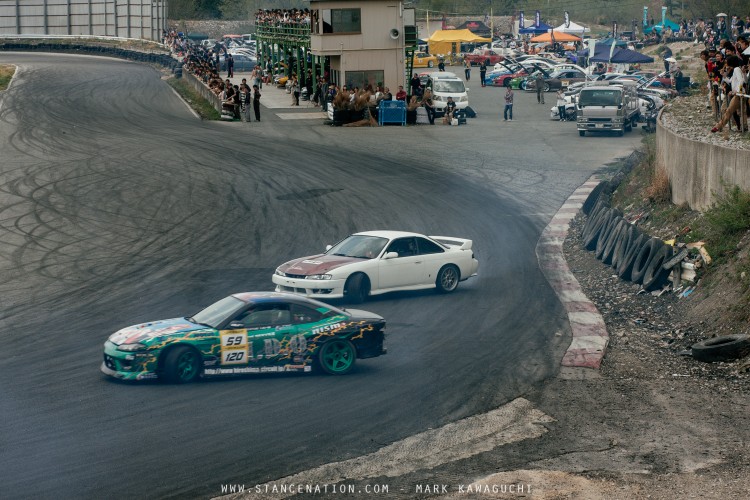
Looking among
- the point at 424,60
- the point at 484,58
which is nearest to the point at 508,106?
the point at 484,58

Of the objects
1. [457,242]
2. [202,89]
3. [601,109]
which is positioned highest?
[202,89]

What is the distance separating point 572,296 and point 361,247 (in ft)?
13.0

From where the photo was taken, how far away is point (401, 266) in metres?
18.0

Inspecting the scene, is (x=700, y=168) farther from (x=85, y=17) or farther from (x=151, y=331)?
(x=85, y=17)

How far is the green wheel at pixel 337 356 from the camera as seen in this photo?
1370cm

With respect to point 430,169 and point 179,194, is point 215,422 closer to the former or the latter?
point 179,194

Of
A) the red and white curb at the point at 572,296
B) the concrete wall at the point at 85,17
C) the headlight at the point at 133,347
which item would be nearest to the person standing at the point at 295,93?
the red and white curb at the point at 572,296

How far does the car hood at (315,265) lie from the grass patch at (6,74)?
35998mm

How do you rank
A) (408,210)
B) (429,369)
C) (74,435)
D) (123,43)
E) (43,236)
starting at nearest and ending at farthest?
(74,435) → (429,369) → (43,236) → (408,210) → (123,43)

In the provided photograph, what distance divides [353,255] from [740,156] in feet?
22.7

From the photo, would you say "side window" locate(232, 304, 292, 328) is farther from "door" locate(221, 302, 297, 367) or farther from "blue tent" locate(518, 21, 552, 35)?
"blue tent" locate(518, 21, 552, 35)

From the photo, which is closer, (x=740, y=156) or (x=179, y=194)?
(x=740, y=156)

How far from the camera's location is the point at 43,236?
2231cm

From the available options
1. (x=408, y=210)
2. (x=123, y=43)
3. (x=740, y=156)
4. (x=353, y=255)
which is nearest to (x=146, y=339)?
(x=353, y=255)
